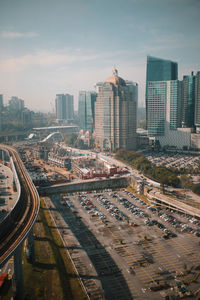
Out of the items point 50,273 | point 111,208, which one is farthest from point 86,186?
point 50,273

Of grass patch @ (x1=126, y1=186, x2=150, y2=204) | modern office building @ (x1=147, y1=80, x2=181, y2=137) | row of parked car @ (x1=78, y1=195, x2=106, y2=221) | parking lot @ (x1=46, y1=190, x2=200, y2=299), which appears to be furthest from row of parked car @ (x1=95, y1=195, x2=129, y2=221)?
modern office building @ (x1=147, y1=80, x2=181, y2=137)

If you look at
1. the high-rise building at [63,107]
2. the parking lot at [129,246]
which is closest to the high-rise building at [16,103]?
the high-rise building at [63,107]

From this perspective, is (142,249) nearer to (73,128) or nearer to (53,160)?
(53,160)

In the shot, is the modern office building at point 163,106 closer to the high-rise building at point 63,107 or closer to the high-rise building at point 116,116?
the high-rise building at point 116,116

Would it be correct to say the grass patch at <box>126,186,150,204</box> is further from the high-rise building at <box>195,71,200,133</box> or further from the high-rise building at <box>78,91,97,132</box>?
the high-rise building at <box>78,91,97,132</box>

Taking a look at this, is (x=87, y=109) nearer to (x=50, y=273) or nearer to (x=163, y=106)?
(x=163, y=106)

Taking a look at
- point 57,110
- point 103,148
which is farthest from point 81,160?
point 57,110
